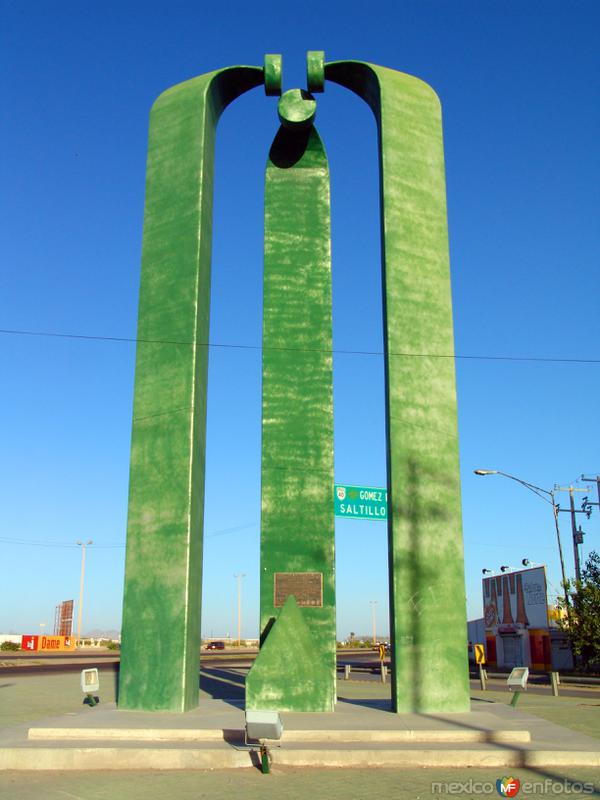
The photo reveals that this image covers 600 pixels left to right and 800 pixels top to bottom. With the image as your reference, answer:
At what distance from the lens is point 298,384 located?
16.7 m

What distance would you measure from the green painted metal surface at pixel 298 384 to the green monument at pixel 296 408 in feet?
0.11

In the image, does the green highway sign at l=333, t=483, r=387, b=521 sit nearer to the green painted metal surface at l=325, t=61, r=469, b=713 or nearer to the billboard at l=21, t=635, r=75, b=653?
the green painted metal surface at l=325, t=61, r=469, b=713

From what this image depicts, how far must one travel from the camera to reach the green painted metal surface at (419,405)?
14.3 meters

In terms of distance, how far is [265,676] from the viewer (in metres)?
14.3

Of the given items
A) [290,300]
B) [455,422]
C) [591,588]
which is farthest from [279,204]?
[591,588]

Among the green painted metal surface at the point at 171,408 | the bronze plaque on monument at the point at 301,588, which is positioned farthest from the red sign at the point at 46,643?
the bronze plaque on monument at the point at 301,588

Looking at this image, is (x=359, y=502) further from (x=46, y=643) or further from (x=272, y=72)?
(x=46, y=643)

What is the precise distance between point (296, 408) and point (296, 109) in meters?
6.72

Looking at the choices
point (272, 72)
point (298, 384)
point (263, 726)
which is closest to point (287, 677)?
point (263, 726)

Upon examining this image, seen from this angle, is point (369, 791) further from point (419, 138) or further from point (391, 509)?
point (419, 138)

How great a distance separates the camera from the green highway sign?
2278cm

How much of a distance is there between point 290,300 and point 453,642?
7.91m

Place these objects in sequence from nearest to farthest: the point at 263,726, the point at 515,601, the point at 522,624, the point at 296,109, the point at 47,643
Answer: the point at 263,726 → the point at 296,109 → the point at 522,624 → the point at 515,601 → the point at 47,643

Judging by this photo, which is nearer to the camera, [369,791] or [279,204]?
[369,791]
